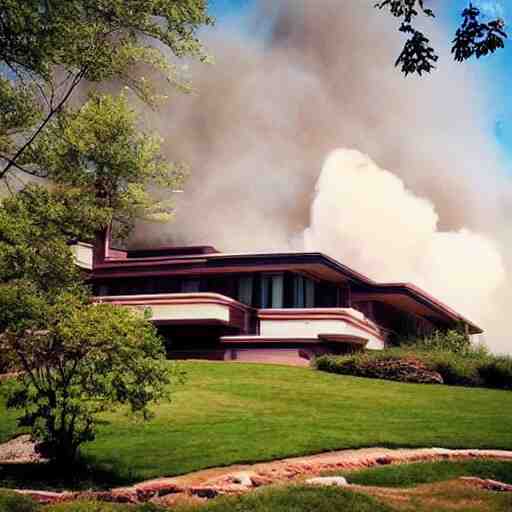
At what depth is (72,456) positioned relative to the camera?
18875 millimetres

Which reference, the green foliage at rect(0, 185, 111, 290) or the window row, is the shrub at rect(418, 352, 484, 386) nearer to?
the window row

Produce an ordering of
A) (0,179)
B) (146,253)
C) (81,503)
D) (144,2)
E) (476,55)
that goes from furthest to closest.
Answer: (146,253)
(0,179)
(144,2)
(81,503)
(476,55)

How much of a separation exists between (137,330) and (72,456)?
3.14m

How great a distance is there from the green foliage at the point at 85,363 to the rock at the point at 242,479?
9.97 feet

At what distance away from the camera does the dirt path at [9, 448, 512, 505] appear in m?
15.5

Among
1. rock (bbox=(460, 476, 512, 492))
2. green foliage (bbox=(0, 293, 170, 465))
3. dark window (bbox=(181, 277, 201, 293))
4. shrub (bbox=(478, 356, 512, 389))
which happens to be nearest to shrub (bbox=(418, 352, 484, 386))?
shrub (bbox=(478, 356, 512, 389))

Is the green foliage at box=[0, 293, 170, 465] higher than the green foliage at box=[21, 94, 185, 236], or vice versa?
the green foliage at box=[21, 94, 185, 236]

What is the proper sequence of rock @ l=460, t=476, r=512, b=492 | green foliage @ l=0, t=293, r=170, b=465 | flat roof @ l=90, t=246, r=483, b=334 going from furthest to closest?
flat roof @ l=90, t=246, r=483, b=334 < green foliage @ l=0, t=293, r=170, b=465 < rock @ l=460, t=476, r=512, b=492

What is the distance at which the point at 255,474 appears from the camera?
1681cm

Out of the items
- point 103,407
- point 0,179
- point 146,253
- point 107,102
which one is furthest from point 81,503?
point 146,253

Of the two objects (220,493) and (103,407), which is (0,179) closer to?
(103,407)

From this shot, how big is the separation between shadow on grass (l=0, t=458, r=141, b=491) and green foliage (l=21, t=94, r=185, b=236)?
317 inches

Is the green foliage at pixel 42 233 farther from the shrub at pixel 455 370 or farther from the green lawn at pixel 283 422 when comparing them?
the shrub at pixel 455 370

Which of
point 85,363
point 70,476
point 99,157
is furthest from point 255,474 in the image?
point 99,157
